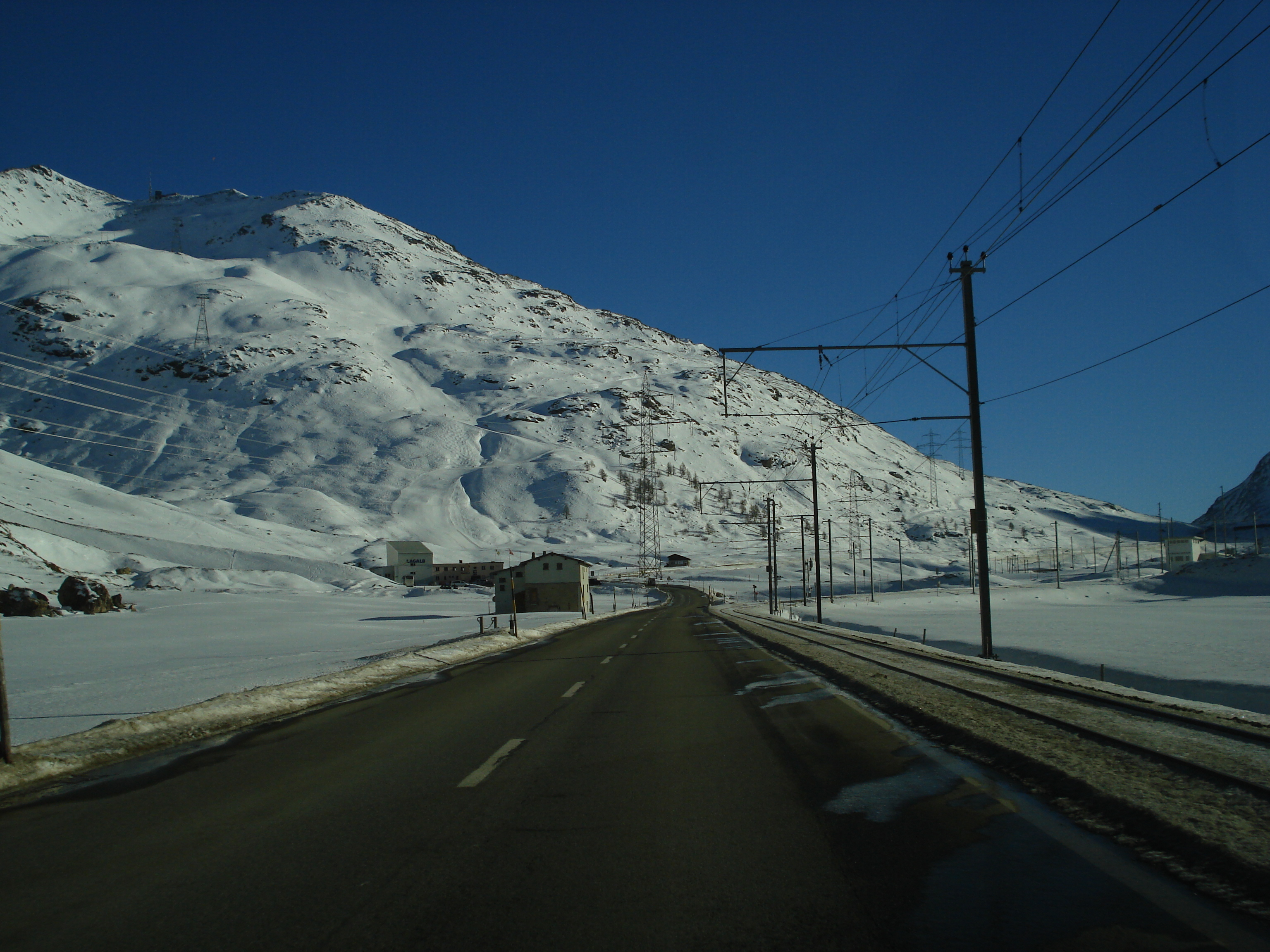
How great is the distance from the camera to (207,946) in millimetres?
4121

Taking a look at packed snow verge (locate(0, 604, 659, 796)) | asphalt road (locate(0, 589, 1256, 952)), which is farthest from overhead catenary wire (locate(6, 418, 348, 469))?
asphalt road (locate(0, 589, 1256, 952))

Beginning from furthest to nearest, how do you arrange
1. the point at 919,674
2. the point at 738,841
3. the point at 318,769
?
the point at 919,674, the point at 318,769, the point at 738,841

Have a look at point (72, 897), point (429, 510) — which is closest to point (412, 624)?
point (72, 897)

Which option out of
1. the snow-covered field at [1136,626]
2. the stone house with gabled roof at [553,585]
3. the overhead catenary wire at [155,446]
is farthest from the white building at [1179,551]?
the overhead catenary wire at [155,446]

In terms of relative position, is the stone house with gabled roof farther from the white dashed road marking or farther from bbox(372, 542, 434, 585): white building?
the white dashed road marking

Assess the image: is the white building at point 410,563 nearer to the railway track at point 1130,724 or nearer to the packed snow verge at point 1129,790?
the railway track at point 1130,724

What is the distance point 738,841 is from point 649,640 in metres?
25.5

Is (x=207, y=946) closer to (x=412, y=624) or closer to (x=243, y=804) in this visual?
(x=243, y=804)

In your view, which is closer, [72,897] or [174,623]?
[72,897]

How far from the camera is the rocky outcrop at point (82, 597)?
135 feet

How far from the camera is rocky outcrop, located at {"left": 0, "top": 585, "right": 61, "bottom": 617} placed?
120ft

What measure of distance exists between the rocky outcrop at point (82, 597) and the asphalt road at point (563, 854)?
3940cm

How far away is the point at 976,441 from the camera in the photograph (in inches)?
853

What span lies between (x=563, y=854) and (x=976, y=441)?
19381mm
